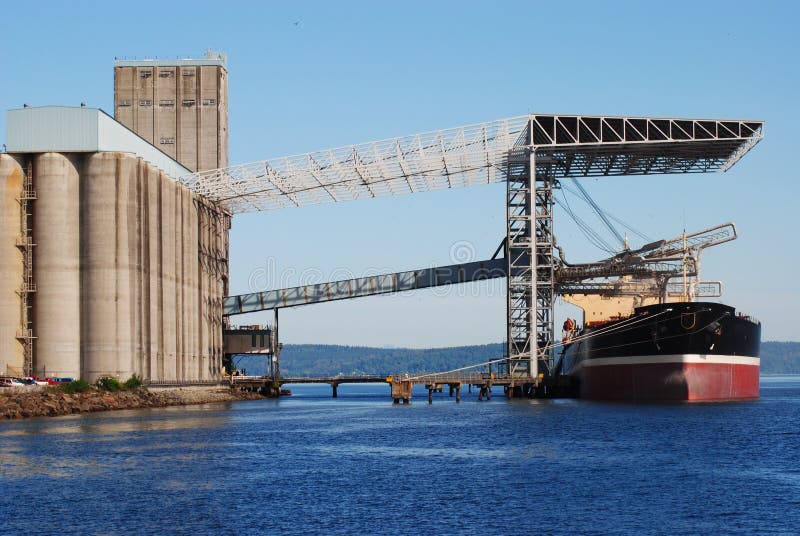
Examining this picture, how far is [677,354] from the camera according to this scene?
78.2 meters

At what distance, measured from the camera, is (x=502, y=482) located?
133 feet

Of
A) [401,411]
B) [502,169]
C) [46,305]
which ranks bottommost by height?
[401,411]

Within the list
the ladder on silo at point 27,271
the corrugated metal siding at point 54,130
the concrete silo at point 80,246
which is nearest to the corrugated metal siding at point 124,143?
the concrete silo at point 80,246

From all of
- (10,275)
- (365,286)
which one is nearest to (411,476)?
(10,275)

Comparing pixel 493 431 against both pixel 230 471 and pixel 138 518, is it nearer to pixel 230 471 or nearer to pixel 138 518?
pixel 230 471

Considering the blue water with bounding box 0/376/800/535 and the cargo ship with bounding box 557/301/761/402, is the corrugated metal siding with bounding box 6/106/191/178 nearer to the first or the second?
the blue water with bounding box 0/376/800/535

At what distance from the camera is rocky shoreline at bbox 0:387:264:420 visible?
74.1m

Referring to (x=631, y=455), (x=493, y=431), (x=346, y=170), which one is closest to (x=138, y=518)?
(x=631, y=455)

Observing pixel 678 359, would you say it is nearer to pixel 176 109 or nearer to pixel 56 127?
pixel 56 127

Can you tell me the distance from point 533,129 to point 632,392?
23.6 meters

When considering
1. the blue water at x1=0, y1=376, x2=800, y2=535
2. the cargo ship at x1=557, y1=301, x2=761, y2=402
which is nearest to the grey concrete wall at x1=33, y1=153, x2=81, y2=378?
the blue water at x1=0, y1=376, x2=800, y2=535

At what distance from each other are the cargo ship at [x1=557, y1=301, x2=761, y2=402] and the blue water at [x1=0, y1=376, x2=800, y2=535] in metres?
8.40

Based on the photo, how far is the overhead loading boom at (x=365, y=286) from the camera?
10169 cm

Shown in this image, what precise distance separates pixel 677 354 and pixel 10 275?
166 ft
